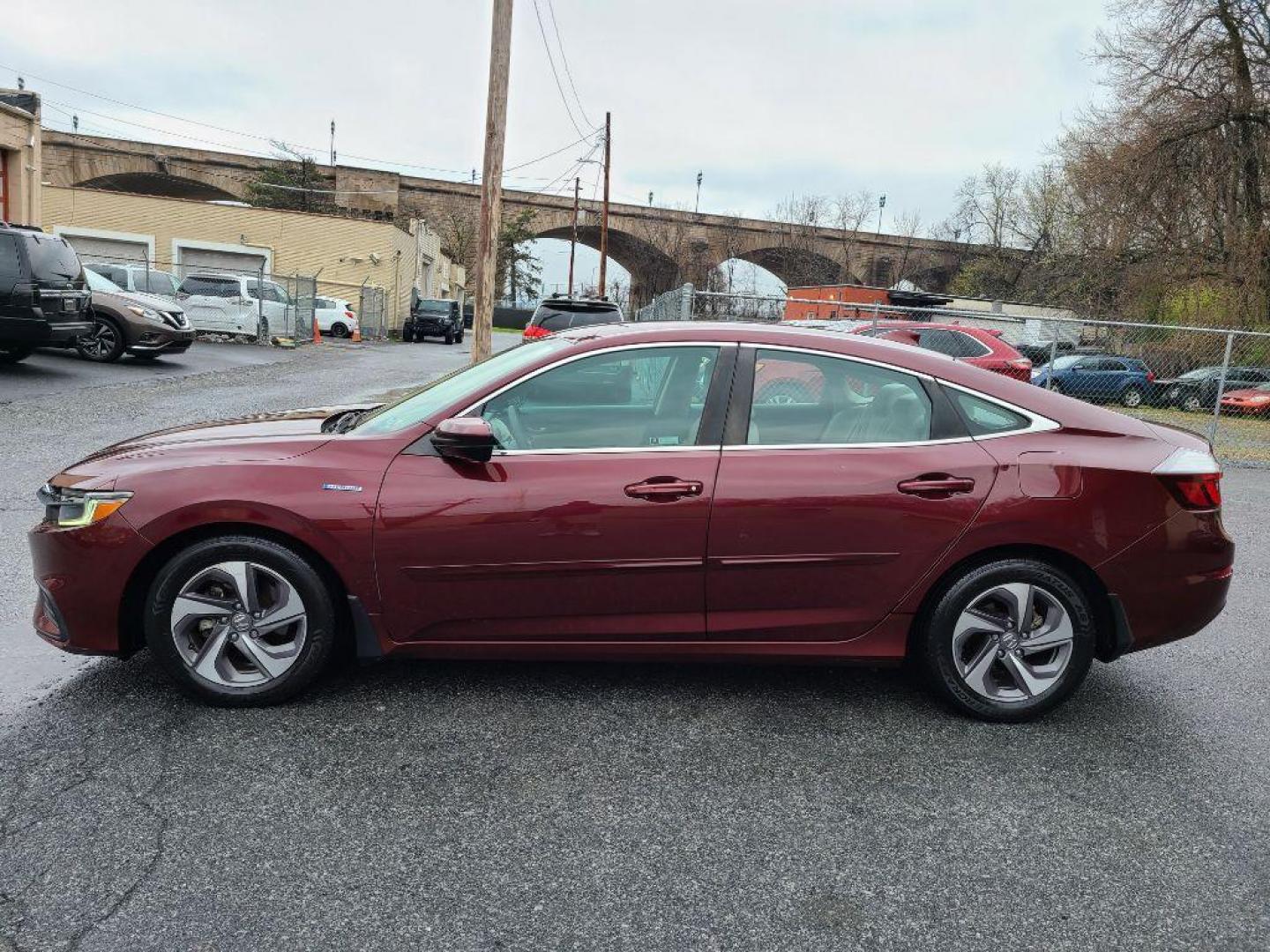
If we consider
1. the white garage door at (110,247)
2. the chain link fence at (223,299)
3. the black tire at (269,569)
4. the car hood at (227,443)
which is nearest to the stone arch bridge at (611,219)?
the white garage door at (110,247)

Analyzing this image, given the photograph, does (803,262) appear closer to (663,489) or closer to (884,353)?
(884,353)

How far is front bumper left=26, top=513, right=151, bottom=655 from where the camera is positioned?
351cm

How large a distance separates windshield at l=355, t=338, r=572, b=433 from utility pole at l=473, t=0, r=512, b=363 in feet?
29.9

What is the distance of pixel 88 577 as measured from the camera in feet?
11.6

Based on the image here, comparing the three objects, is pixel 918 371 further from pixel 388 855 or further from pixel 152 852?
pixel 152 852

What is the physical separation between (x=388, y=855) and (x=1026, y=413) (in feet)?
9.27

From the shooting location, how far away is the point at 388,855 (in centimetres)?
273

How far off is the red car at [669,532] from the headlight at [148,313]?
44.7ft

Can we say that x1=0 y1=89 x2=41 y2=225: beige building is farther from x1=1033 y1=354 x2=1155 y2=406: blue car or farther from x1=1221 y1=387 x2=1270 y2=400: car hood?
x1=1221 y1=387 x2=1270 y2=400: car hood

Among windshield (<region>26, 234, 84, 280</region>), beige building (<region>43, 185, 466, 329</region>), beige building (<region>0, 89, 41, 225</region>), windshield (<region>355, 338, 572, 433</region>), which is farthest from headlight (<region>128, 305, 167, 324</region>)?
beige building (<region>43, 185, 466, 329</region>)

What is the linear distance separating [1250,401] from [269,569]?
18669 millimetres

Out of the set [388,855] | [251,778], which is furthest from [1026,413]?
[251,778]

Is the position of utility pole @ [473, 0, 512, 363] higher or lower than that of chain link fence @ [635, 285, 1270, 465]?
higher

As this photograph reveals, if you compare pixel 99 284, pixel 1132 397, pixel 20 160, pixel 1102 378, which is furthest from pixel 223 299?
pixel 1132 397
